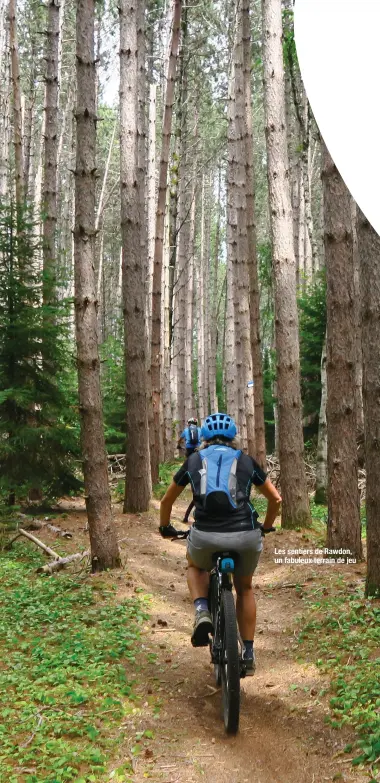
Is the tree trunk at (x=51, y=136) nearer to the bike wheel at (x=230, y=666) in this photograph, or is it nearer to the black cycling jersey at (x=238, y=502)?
the black cycling jersey at (x=238, y=502)

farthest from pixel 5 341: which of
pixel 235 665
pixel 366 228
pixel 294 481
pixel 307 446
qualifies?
pixel 307 446

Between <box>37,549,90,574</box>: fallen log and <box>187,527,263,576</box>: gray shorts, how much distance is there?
10.5 feet

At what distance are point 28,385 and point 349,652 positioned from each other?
19.9ft

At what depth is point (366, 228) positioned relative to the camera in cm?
497

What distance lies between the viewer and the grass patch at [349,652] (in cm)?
376

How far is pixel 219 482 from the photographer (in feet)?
13.7

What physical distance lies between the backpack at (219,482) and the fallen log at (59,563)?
134 inches

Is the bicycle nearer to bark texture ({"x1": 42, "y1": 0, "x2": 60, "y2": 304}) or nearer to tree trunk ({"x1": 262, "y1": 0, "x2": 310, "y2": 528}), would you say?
tree trunk ({"x1": 262, "y1": 0, "x2": 310, "y2": 528})

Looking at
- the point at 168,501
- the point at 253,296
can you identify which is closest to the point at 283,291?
the point at 253,296

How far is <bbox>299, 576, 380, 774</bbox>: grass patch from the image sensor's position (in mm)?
3760

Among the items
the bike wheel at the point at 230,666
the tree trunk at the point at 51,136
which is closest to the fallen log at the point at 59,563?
the bike wheel at the point at 230,666

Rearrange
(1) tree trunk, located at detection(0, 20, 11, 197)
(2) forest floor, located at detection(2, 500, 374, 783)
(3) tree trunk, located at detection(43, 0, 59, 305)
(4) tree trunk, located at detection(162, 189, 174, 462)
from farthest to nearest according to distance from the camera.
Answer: (1) tree trunk, located at detection(0, 20, 11, 197)
(4) tree trunk, located at detection(162, 189, 174, 462)
(3) tree trunk, located at detection(43, 0, 59, 305)
(2) forest floor, located at detection(2, 500, 374, 783)

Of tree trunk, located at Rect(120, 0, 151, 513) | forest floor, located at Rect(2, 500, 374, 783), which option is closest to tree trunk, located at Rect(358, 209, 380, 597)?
forest floor, located at Rect(2, 500, 374, 783)

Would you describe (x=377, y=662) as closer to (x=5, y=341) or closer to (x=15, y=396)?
(x=15, y=396)
